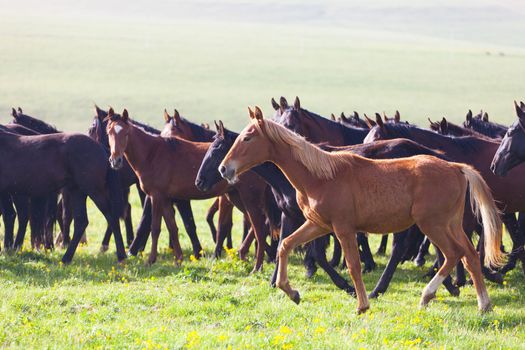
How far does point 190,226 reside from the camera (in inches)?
497

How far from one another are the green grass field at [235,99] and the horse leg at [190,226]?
0.38m

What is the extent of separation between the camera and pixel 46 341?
6.78 meters

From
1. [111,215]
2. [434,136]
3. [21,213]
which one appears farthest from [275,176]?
[21,213]

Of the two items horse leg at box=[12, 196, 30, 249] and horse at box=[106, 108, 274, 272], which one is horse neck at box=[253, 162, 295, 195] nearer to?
horse at box=[106, 108, 274, 272]

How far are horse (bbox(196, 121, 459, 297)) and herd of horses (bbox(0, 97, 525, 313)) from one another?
15 millimetres

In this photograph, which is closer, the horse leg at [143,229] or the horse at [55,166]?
the horse at [55,166]

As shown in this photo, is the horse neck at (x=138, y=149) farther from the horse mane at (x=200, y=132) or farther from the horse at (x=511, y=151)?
the horse at (x=511, y=151)

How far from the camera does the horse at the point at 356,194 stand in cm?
803

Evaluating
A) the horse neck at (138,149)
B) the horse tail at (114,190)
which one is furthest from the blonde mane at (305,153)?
the horse tail at (114,190)

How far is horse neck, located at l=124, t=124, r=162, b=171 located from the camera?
11875 millimetres

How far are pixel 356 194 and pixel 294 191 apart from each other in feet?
6.50

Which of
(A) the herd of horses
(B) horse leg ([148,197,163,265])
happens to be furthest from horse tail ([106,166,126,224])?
A: (B) horse leg ([148,197,163,265])

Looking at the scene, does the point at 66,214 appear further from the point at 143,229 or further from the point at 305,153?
the point at 305,153

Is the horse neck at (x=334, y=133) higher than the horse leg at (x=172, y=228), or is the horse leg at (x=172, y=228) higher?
the horse neck at (x=334, y=133)
